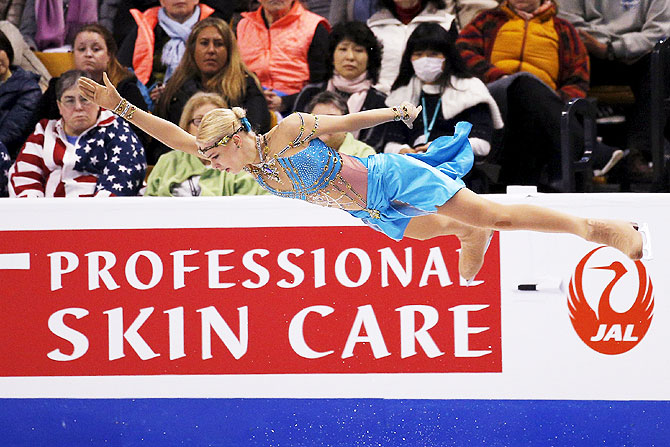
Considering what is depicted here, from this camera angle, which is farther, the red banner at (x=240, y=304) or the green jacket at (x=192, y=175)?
the green jacket at (x=192, y=175)

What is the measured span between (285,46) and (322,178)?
6.29ft

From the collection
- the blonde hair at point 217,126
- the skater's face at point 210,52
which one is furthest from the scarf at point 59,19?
the blonde hair at point 217,126

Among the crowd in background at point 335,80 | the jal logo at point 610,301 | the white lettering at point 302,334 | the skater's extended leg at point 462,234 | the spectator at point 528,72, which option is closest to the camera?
the skater's extended leg at point 462,234

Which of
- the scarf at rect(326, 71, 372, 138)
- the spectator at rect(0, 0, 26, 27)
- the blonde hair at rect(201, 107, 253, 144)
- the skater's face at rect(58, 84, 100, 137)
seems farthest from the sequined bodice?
the spectator at rect(0, 0, 26, 27)

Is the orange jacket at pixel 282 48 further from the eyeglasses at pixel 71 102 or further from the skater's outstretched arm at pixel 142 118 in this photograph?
the skater's outstretched arm at pixel 142 118

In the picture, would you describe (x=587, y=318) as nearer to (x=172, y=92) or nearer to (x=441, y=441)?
(x=441, y=441)

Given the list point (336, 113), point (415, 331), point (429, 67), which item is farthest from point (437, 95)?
point (415, 331)

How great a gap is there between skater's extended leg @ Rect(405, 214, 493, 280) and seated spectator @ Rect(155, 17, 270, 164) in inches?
55.1

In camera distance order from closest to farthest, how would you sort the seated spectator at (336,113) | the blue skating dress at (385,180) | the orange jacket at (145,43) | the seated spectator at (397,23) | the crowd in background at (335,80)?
the blue skating dress at (385,180), the seated spectator at (336,113), the crowd in background at (335,80), the seated spectator at (397,23), the orange jacket at (145,43)

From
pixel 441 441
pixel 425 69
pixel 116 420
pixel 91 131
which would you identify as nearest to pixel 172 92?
pixel 91 131

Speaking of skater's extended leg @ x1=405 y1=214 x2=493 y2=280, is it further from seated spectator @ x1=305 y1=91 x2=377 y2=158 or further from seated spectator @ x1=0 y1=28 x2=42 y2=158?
seated spectator @ x1=0 y1=28 x2=42 y2=158

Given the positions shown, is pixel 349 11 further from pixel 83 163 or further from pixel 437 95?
pixel 83 163

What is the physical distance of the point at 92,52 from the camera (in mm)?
5426

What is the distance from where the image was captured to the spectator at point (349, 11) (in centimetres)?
552
